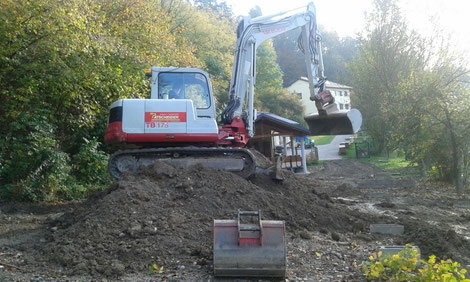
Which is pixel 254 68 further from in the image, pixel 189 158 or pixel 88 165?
pixel 88 165

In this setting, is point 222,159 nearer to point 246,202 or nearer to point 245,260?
point 246,202

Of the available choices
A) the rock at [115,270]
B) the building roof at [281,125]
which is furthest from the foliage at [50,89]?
the building roof at [281,125]

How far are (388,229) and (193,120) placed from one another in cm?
474

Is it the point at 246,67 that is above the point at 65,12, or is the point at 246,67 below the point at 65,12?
below

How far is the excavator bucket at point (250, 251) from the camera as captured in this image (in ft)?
16.6

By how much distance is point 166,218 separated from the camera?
6.92 m

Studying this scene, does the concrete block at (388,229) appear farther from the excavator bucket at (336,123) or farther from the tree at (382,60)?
the tree at (382,60)

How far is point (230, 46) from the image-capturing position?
126 feet

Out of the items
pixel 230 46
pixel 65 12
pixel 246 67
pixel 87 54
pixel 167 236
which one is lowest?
pixel 167 236

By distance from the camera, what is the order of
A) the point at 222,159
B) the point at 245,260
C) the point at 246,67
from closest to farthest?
1. the point at 245,260
2. the point at 222,159
3. the point at 246,67

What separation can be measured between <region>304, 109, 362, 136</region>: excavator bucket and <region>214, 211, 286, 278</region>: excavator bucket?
23.8 feet

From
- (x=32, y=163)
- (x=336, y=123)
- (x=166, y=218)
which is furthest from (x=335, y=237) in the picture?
(x=32, y=163)

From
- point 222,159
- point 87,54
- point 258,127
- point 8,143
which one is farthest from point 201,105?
point 258,127

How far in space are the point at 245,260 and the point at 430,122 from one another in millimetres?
9834
